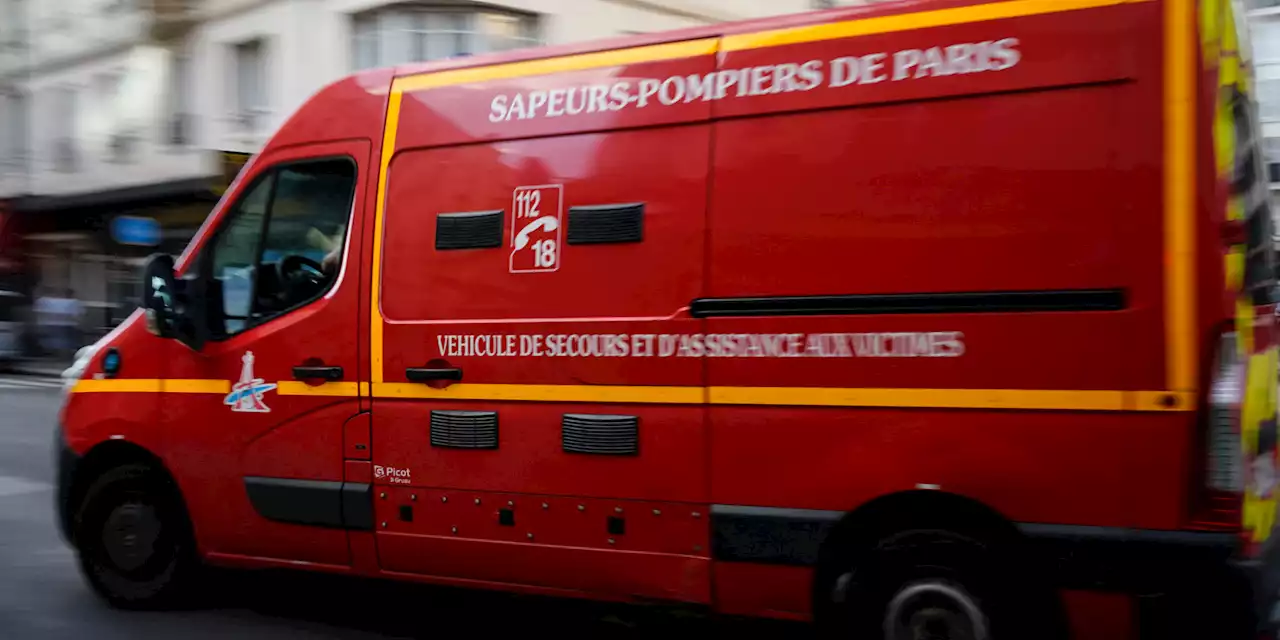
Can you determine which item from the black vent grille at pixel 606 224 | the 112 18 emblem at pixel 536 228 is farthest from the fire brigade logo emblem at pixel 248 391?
the black vent grille at pixel 606 224

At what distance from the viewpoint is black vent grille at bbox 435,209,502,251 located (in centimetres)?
452

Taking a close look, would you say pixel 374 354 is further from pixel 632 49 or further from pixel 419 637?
A: pixel 632 49

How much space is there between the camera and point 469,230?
4.57m

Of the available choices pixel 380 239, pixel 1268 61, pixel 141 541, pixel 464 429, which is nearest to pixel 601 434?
pixel 464 429

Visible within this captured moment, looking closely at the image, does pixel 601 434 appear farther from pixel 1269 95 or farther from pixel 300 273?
pixel 1269 95

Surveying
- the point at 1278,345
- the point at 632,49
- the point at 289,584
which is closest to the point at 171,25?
the point at 289,584

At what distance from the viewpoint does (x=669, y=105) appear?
4242mm

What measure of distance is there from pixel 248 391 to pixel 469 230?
1.32 metres

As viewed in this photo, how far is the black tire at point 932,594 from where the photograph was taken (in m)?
3.66

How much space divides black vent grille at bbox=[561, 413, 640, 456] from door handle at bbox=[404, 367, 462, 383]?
51 cm

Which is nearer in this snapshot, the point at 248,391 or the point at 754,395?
the point at 754,395

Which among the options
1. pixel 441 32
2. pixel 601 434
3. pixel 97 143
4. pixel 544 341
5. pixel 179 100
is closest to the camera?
pixel 601 434

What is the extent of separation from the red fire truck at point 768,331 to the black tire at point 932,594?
0.01 metres

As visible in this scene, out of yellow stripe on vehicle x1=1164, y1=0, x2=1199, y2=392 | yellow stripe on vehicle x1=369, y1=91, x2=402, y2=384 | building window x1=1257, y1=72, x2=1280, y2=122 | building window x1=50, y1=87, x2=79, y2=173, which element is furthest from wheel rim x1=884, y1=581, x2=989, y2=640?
building window x1=50, y1=87, x2=79, y2=173
